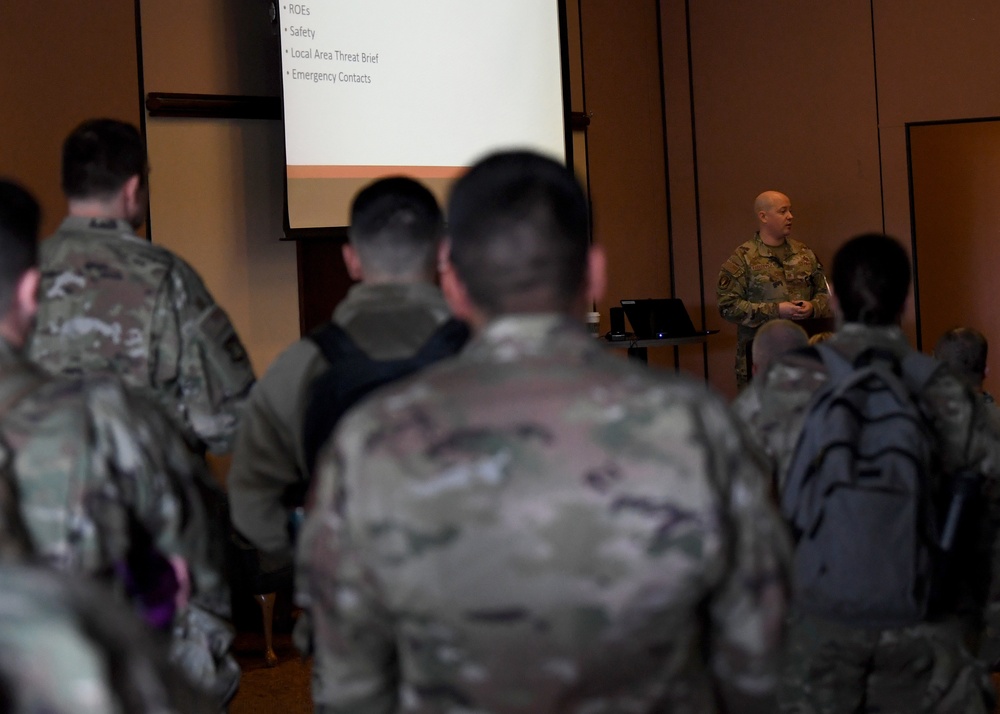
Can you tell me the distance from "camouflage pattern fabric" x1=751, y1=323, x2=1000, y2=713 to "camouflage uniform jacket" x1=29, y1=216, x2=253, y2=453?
1103 millimetres

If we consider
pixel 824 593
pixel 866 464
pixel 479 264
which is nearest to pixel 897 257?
pixel 866 464

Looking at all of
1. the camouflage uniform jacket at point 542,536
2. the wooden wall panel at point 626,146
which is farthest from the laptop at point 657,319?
the camouflage uniform jacket at point 542,536

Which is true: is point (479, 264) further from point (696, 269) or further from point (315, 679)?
point (696, 269)

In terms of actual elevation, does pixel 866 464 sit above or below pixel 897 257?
below

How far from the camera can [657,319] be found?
604 cm

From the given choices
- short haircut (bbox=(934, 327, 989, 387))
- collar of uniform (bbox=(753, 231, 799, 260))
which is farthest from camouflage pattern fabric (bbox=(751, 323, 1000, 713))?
collar of uniform (bbox=(753, 231, 799, 260))

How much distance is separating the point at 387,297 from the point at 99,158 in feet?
2.19

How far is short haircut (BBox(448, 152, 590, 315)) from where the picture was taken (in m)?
1.18

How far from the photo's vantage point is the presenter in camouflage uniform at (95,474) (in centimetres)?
133

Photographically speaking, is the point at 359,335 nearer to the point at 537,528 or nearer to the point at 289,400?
the point at 289,400

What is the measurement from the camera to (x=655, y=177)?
299 inches

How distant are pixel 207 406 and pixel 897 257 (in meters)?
1.33

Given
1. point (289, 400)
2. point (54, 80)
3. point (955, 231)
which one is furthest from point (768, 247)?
point (289, 400)

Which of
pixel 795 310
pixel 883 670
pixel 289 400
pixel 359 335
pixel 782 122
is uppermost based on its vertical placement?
pixel 782 122
